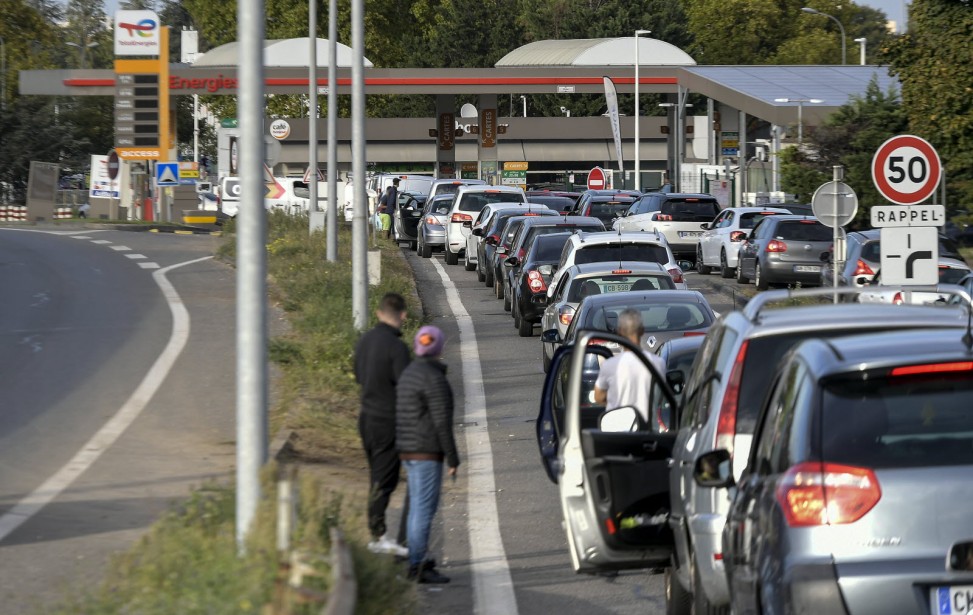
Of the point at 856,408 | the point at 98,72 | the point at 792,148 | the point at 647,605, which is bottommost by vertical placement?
the point at 647,605

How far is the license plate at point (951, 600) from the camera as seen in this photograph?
Answer: 5.21 m

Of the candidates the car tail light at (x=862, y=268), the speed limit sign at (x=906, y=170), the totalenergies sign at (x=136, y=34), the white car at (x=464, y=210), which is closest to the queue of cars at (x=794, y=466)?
the speed limit sign at (x=906, y=170)

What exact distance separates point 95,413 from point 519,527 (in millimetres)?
6421

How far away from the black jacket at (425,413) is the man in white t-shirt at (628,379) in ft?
4.62

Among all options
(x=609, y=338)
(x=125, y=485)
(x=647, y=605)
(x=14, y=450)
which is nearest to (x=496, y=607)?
(x=647, y=605)

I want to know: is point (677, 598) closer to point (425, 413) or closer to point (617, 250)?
point (425, 413)

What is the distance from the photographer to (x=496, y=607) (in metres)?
8.79

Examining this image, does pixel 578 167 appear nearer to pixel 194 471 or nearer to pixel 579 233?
pixel 579 233

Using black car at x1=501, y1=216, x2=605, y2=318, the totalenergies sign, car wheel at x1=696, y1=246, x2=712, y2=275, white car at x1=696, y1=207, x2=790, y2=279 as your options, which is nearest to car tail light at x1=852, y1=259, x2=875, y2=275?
black car at x1=501, y1=216, x2=605, y2=318

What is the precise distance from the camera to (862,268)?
84.4 ft

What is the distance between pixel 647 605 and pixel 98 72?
199 ft

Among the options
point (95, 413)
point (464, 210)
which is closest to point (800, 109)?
Result: point (464, 210)

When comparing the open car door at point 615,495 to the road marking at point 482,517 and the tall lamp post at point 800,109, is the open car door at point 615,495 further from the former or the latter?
the tall lamp post at point 800,109

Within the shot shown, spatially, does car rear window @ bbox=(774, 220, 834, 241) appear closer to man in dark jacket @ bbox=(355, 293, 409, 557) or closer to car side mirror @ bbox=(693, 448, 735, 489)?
man in dark jacket @ bbox=(355, 293, 409, 557)
